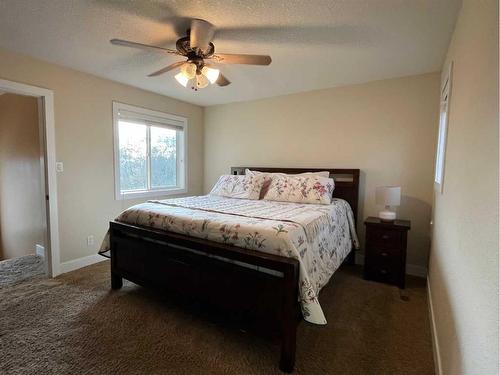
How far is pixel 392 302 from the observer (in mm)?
2422

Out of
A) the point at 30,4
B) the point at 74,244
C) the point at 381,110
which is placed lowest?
the point at 74,244

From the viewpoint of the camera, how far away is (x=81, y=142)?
10.0 feet

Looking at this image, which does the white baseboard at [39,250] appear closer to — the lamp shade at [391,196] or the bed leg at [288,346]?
the bed leg at [288,346]

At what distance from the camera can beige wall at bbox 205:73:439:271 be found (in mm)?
2961

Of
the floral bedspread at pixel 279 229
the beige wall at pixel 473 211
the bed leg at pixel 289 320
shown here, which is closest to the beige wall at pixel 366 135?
the floral bedspread at pixel 279 229

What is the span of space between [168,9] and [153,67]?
1.16 metres

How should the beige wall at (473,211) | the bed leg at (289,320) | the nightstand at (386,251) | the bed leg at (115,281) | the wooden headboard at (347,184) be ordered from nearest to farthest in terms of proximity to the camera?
1. the beige wall at (473,211)
2. the bed leg at (289,320)
3. the bed leg at (115,281)
4. the nightstand at (386,251)
5. the wooden headboard at (347,184)

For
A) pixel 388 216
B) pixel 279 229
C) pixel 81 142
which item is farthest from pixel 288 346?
pixel 81 142

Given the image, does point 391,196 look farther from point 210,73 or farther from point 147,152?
point 147,152

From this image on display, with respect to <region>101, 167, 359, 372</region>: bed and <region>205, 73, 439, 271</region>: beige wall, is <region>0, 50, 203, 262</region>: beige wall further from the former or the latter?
<region>205, 73, 439, 271</region>: beige wall

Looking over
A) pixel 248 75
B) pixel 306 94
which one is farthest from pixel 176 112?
pixel 306 94

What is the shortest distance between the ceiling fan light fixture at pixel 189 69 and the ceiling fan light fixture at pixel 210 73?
0.08 meters

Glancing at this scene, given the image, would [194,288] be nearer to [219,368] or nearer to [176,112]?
[219,368]

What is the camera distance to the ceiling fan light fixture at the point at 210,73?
2.12 metres
